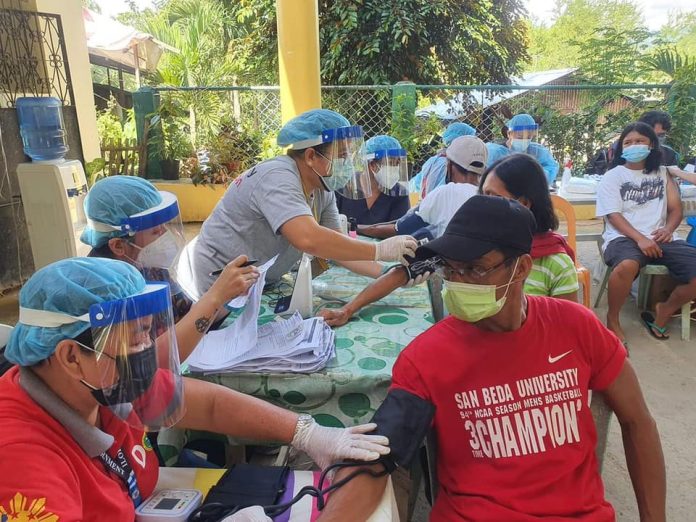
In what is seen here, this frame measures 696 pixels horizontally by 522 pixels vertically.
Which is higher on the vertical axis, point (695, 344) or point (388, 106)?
point (388, 106)

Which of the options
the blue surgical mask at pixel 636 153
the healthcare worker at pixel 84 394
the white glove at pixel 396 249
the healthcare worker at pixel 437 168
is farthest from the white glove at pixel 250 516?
the blue surgical mask at pixel 636 153

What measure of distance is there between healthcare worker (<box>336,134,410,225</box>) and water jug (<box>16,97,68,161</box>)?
8.84ft

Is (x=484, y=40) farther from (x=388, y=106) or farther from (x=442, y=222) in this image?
(x=442, y=222)

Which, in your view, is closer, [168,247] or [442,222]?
[168,247]

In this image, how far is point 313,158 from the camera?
2.12 m

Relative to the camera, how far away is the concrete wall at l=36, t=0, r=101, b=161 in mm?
5293

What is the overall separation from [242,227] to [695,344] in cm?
333

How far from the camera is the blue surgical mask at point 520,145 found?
490cm

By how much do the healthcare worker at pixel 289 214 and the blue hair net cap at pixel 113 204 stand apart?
36 centimetres

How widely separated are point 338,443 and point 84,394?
1.87 feet

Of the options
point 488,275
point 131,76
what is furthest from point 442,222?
point 131,76

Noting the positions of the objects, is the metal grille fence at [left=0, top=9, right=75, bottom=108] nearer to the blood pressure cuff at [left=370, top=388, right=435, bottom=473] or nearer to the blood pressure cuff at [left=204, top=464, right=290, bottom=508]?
the blood pressure cuff at [left=204, top=464, right=290, bottom=508]

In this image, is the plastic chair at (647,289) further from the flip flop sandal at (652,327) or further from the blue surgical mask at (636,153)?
the blue surgical mask at (636,153)

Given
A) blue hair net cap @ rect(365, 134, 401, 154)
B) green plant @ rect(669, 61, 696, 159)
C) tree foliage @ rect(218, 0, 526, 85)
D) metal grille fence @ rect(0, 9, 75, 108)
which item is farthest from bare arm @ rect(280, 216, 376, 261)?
tree foliage @ rect(218, 0, 526, 85)
